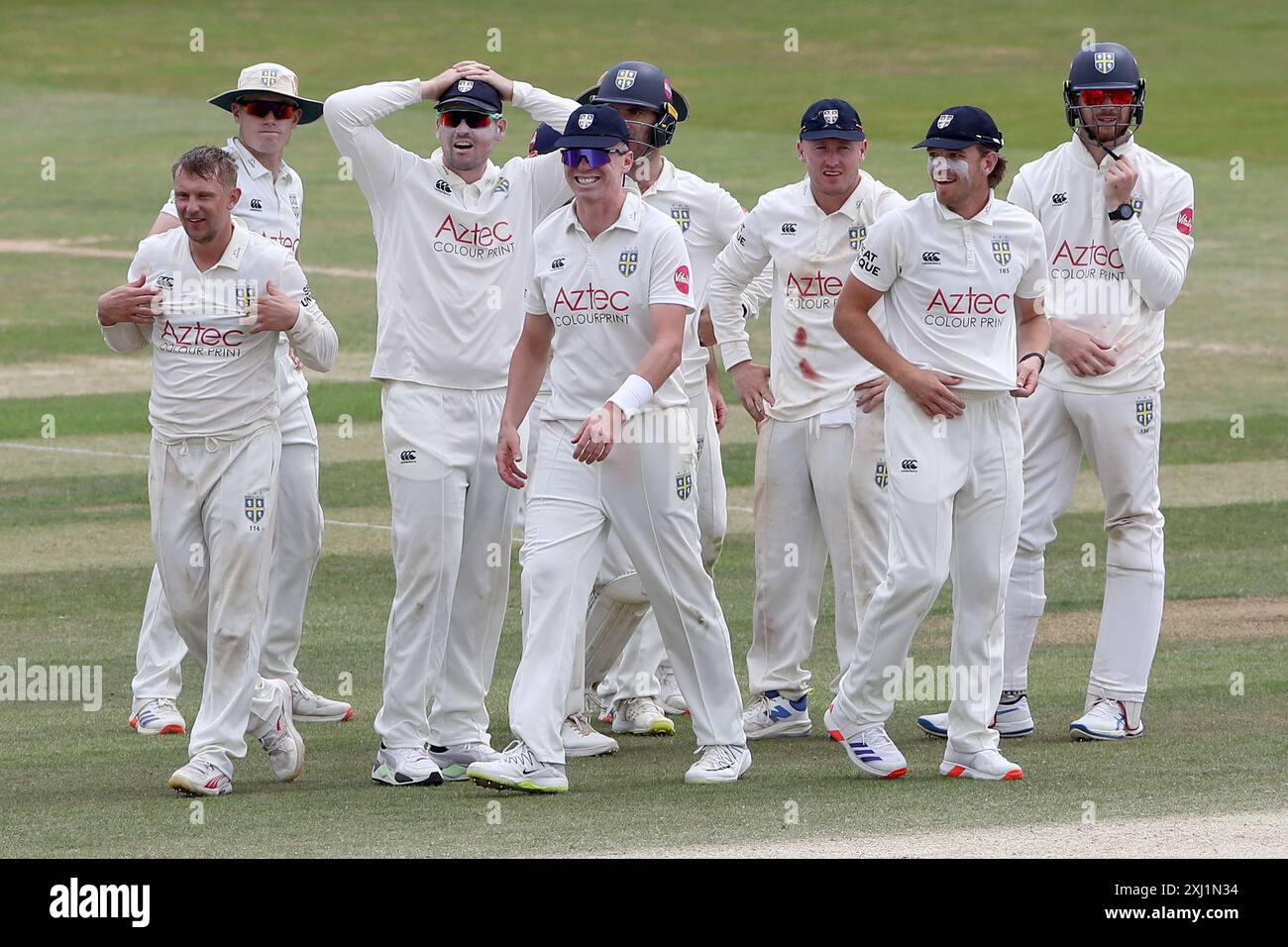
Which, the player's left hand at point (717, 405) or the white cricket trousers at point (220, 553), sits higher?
the player's left hand at point (717, 405)

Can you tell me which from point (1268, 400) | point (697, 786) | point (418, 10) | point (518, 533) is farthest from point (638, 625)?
point (418, 10)

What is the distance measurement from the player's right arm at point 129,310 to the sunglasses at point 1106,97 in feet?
13.1

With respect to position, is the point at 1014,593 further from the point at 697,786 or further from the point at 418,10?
the point at 418,10

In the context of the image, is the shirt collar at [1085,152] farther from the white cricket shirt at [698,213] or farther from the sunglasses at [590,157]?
the sunglasses at [590,157]

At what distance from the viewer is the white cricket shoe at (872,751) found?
8562mm

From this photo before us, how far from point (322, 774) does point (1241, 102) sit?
4316 cm

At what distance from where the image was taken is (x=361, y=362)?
23219 mm

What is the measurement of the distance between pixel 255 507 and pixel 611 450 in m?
1.41

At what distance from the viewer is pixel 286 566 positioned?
33.4 ft

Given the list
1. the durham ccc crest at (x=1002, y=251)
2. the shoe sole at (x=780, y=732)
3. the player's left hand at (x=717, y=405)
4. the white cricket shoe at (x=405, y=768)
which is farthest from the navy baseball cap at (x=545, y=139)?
the white cricket shoe at (x=405, y=768)

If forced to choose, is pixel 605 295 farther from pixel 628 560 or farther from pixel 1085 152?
pixel 1085 152

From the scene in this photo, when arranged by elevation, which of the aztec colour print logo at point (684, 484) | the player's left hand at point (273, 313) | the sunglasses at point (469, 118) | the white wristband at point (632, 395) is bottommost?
the aztec colour print logo at point (684, 484)

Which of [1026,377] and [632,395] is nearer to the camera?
[632,395]

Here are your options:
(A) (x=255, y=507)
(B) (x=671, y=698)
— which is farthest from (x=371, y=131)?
(B) (x=671, y=698)
